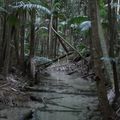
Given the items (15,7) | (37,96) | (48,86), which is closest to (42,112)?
(37,96)

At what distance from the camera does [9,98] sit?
8.47 m

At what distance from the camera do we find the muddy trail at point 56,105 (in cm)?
745

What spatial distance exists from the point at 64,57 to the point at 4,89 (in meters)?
10.1

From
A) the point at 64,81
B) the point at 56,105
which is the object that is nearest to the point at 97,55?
the point at 56,105

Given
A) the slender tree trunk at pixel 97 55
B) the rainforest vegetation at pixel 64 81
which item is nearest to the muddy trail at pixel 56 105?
the rainforest vegetation at pixel 64 81

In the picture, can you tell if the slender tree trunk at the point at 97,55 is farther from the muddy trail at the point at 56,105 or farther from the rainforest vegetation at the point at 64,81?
the muddy trail at the point at 56,105

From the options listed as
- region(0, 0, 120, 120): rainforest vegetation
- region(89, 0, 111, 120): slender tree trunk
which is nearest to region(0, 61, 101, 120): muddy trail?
region(0, 0, 120, 120): rainforest vegetation

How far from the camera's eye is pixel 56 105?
8758 millimetres

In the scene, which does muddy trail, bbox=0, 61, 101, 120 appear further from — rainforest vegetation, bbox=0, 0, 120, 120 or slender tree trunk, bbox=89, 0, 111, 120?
slender tree trunk, bbox=89, 0, 111, 120

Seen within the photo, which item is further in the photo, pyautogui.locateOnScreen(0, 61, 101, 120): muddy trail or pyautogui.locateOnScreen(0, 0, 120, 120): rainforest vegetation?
pyautogui.locateOnScreen(0, 61, 101, 120): muddy trail

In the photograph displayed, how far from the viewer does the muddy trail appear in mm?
7450

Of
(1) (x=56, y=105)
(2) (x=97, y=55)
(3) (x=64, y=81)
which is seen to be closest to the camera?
(2) (x=97, y=55)

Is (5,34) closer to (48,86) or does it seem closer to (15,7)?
(15,7)

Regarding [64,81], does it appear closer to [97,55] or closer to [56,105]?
[56,105]
